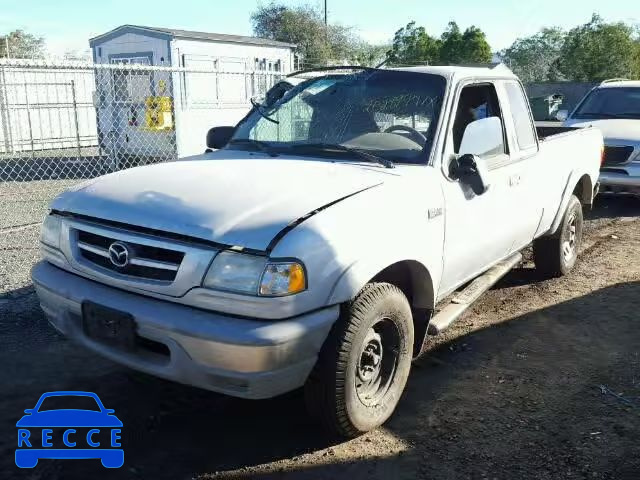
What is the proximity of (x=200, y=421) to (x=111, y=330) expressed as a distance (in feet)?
2.74

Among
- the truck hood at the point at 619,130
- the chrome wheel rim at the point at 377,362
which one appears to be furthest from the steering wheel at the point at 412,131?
the truck hood at the point at 619,130

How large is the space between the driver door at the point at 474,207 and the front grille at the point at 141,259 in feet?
5.35

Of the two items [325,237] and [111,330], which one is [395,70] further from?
[111,330]

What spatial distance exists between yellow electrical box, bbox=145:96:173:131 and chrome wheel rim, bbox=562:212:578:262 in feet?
27.2

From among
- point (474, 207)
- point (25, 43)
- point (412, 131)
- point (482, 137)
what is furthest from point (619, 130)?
point (25, 43)

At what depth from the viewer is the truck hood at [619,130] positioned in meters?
9.21

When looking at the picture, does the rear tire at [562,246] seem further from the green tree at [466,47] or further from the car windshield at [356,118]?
the green tree at [466,47]

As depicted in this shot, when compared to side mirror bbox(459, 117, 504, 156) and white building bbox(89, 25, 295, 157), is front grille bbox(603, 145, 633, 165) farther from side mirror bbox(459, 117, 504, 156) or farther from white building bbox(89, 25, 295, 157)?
white building bbox(89, 25, 295, 157)

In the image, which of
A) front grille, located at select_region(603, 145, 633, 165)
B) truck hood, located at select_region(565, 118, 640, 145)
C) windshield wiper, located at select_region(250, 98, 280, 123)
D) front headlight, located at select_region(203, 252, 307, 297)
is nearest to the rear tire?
windshield wiper, located at select_region(250, 98, 280, 123)

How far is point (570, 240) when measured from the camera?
6254mm

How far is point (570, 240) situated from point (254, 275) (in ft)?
14.5

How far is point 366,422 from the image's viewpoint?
Result: 3.33 m

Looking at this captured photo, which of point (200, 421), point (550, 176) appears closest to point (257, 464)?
point (200, 421)

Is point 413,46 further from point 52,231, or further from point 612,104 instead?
point 52,231
